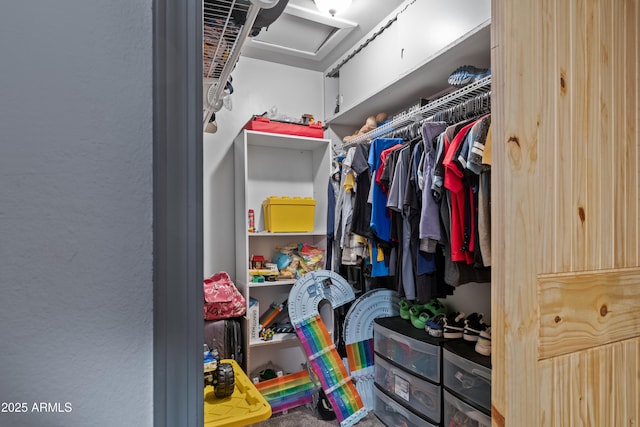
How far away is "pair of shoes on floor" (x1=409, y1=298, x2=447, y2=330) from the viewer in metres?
2.08

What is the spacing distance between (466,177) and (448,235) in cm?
29

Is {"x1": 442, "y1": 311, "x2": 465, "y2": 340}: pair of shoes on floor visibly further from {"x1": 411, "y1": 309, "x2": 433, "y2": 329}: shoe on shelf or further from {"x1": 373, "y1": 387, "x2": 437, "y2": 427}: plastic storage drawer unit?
{"x1": 373, "y1": 387, "x2": 437, "y2": 427}: plastic storage drawer unit

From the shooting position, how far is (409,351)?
76.7 inches

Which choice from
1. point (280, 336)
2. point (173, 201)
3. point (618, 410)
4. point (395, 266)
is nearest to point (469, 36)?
point (395, 266)

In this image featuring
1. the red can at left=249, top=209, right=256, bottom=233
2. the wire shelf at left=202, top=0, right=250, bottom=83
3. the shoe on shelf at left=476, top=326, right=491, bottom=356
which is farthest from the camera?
the red can at left=249, top=209, right=256, bottom=233

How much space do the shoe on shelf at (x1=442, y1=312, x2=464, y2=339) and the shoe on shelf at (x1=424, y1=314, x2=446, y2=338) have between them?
0.03 metres

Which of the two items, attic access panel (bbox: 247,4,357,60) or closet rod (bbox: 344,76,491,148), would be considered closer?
closet rod (bbox: 344,76,491,148)

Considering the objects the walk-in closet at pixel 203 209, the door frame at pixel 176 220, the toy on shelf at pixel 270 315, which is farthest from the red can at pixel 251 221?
the door frame at pixel 176 220

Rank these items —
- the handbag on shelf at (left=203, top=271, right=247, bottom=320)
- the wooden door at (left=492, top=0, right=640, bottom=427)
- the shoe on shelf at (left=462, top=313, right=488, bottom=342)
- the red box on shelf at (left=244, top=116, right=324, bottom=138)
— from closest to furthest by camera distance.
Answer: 1. the wooden door at (left=492, top=0, right=640, bottom=427)
2. the shoe on shelf at (left=462, top=313, right=488, bottom=342)
3. the handbag on shelf at (left=203, top=271, right=247, bottom=320)
4. the red box on shelf at (left=244, top=116, right=324, bottom=138)

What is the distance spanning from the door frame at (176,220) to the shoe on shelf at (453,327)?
1707 millimetres

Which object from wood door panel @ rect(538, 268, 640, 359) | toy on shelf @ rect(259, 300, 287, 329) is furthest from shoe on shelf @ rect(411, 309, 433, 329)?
wood door panel @ rect(538, 268, 640, 359)

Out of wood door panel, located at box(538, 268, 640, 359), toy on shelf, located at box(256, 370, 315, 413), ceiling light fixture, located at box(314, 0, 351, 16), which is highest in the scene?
ceiling light fixture, located at box(314, 0, 351, 16)

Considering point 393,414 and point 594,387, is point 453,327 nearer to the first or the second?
point 393,414

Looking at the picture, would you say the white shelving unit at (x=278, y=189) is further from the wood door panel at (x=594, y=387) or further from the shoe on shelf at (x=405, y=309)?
the wood door panel at (x=594, y=387)
